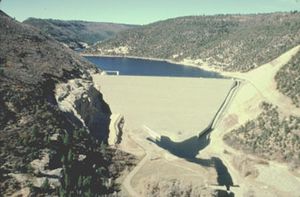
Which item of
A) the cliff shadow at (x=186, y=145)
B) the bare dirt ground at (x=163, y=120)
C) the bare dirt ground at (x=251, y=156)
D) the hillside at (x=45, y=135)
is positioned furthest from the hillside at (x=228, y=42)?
the hillside at (x=45, y=135)

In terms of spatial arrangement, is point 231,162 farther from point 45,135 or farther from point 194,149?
point 45,135

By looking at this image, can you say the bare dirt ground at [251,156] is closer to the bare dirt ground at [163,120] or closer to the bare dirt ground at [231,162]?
the bare dirt ground at [231,162]

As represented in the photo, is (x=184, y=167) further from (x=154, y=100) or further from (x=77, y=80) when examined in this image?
(x=77, y=80)

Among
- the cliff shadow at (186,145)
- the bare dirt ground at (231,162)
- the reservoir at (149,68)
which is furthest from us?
the reservoir at (149,68)

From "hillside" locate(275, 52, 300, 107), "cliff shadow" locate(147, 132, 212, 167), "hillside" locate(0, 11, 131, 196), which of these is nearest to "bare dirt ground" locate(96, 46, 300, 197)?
"cliff shadow" locate(147, 132, 212, 167)

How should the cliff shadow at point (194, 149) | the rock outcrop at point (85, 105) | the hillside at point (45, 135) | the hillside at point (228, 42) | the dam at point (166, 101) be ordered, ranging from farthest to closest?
the hillside at point (228, 42) < the dam at point (166, 101) < the rock outcrop at point (85, 105) < the cliff shadow at point (194, 149) < the hillside at point (45, 135)

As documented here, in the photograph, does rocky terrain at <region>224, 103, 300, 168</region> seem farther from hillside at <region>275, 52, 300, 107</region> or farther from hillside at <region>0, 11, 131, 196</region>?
hillside at <region>0, 11, 131, 196</region>
